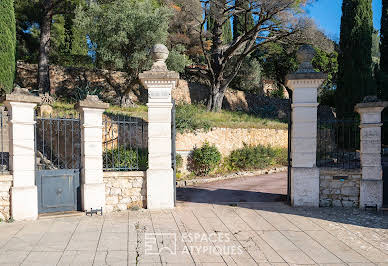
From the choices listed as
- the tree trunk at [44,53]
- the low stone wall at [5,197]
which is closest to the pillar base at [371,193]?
the low stone wall at [5,197]

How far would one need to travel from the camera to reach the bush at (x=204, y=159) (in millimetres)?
12062

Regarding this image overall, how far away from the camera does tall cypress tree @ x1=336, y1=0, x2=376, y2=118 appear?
1600cm

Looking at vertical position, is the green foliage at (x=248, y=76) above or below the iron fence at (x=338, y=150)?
above

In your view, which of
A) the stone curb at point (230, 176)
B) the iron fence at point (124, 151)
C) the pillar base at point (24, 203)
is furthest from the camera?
the stone curb at point (230, 176)

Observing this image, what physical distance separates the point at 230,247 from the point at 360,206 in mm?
4063

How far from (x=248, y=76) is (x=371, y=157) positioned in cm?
1829

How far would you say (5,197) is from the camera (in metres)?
5.96

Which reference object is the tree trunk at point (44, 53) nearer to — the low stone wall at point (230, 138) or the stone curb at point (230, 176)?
the low stone wall at point (230, 138)

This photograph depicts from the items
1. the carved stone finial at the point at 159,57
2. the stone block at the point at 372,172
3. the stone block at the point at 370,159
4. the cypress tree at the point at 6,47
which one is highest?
the cypress tree at the point at 6,47

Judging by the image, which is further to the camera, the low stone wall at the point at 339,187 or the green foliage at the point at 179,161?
the green foliage at the point at 179,161

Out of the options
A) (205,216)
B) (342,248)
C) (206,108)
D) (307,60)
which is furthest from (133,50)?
(342,248)

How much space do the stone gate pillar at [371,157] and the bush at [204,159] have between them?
615cm

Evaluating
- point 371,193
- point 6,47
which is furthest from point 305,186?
point 6,47

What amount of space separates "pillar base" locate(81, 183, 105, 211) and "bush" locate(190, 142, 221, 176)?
19.4 feet
